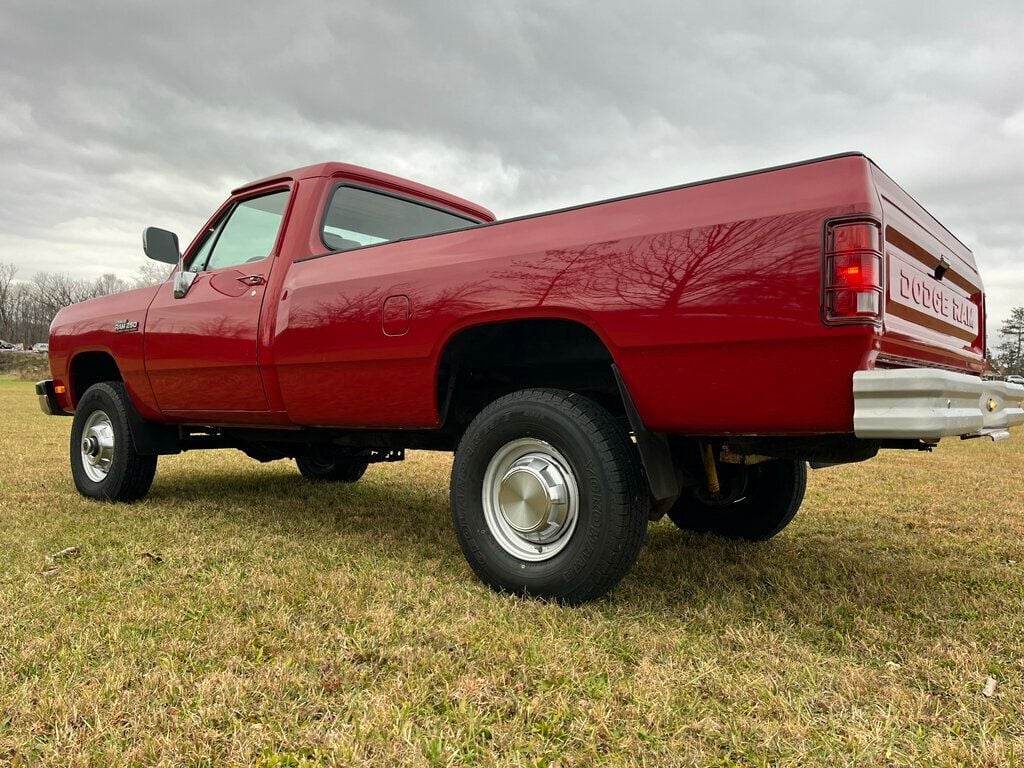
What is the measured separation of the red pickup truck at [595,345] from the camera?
6.93 ft

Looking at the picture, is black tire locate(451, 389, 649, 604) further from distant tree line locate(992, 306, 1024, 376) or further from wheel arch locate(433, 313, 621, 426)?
distant tree line locate(992, 306, 1024, 376)

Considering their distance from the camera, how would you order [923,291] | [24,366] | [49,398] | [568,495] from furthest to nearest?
1. [24,366]
2. [49,398]
3. [568,495]
4. [923,291]

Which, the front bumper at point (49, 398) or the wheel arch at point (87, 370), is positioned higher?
the wheel arch at point (87, 370)

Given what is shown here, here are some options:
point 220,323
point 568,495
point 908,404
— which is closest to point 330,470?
point 220,323

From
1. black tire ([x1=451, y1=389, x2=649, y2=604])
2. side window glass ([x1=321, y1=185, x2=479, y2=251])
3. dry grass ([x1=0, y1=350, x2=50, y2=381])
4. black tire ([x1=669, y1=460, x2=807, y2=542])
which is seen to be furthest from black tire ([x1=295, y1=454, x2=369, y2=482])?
dry grass ([x1=0, y1=350, x2=50, y2=381])

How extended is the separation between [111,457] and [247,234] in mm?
1820

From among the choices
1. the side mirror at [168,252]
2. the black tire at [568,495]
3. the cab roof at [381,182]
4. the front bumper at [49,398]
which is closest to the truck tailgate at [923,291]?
the black tire at [568,495]

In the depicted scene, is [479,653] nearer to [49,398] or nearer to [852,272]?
[852,272]

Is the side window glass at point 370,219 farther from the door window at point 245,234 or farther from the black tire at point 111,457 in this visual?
the black tire at point 111,457

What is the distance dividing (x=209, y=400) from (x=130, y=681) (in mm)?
2337

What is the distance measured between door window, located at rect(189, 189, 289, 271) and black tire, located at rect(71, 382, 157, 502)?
1.06 meters

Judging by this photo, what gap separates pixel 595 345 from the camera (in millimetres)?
2943

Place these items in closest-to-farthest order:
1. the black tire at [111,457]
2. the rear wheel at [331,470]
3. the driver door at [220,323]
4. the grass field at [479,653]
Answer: the grass field at [479,653] < the driver door at [220,323] < the black tire at [111,457] < the rear wheel at [331,470]

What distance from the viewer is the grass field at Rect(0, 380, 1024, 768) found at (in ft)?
5.50
